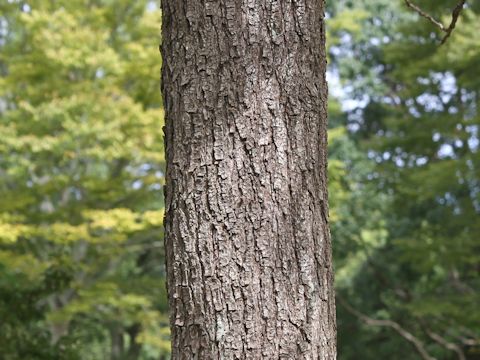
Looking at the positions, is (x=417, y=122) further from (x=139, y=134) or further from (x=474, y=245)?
(x=139, y=134)

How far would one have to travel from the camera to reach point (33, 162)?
1109 centimetres

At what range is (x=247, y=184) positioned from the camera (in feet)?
5.85

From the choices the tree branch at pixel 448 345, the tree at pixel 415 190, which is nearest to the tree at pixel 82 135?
the tree at pixel 415 190

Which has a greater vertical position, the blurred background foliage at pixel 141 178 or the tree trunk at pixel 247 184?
the blurred background foliage at pixel 141 178

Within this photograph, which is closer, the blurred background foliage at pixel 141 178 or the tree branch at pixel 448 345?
the blurred background foliage at pixel 141 178

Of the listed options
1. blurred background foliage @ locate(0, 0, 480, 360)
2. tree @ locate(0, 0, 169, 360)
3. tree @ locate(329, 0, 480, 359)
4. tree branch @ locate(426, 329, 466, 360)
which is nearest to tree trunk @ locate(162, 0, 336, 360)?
blurred background foliage @ locate(0, 0, 480, 360)

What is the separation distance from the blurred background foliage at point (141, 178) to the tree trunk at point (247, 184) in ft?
12.2

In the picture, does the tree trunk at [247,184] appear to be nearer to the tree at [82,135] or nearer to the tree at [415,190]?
the tree at [82,135]

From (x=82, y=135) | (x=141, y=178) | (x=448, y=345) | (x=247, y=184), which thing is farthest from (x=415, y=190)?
(x=247, y=184)

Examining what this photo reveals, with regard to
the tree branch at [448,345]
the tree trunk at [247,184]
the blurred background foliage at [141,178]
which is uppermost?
the blurred background foliage at [141,178]

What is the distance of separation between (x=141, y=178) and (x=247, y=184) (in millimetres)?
9522

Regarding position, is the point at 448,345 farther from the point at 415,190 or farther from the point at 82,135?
the point at 82,135

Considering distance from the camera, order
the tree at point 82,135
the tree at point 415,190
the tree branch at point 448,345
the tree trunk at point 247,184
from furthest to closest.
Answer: the tree branch at point 448,345, the tree at point 415,190, the tree at point 82,135, the tree trunk at point 247,184

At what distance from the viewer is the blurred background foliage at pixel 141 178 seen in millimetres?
9680
